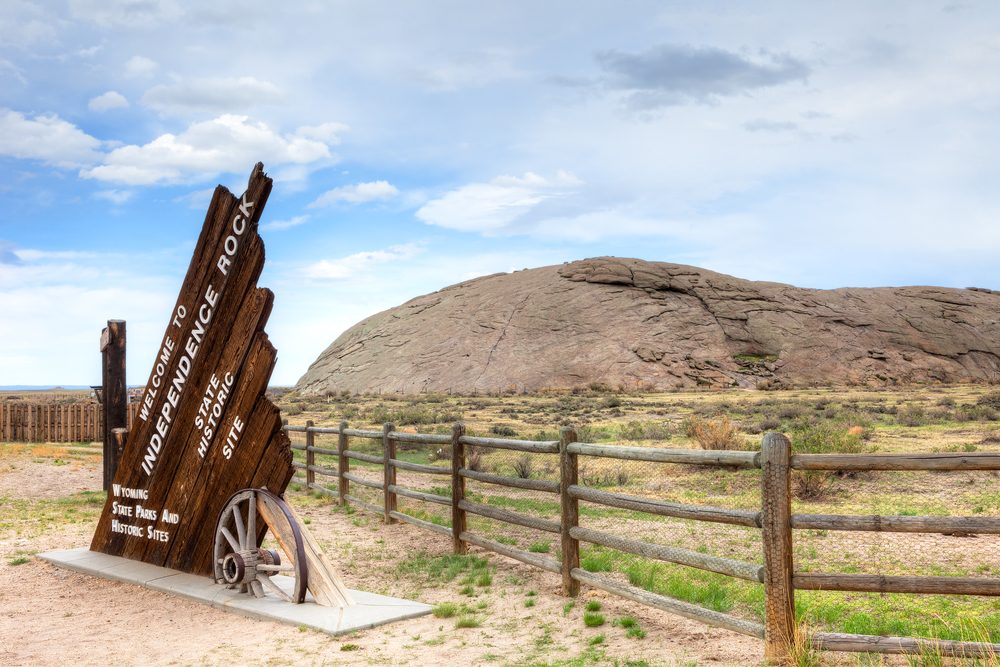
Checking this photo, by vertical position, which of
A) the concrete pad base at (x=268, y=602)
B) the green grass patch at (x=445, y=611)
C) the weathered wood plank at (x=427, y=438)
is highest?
the weathered wood plank at (x=427, y=438)

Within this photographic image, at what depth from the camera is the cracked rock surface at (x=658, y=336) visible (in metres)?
61.4

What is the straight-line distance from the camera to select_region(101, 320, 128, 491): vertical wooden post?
1353cm

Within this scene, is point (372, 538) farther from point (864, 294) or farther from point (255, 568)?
point (864, 294)

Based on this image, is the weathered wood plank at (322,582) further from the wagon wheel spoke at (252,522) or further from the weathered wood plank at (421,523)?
the weathered wood plank at (421,523)

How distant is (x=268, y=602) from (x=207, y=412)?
6.79 feet

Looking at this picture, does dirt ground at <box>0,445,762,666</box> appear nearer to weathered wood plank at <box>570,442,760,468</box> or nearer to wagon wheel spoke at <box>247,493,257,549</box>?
wagon wheel spoke at <box>247,493,257,549</box>

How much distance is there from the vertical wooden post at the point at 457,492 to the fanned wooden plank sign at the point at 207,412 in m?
2.44

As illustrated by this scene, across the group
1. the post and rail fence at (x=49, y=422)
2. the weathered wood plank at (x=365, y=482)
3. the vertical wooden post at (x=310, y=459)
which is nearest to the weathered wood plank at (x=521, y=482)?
the weathered wood plank at (x=365, y=482)

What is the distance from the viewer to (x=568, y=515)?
7.89 meters

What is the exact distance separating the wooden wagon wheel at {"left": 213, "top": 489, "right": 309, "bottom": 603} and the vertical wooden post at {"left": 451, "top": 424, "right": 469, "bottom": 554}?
2.39 metres

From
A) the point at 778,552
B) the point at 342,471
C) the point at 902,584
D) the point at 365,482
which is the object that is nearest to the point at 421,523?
the point at 365,482

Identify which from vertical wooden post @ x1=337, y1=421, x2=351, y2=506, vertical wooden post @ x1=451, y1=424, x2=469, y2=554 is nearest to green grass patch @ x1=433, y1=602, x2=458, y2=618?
vertical wooden post @ x1=451, y1=424, x2=469, y2=554

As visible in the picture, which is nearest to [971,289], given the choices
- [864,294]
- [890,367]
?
[864,294]

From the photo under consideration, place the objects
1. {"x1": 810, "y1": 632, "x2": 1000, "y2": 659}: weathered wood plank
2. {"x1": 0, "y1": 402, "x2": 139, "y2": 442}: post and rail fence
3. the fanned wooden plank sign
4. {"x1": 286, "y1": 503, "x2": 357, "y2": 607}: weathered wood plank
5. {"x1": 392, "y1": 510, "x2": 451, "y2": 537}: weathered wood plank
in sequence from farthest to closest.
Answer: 1. {"x1": 0, "y1": 402, "x2": 139, "y2": 442}: post and rail fence
2. {"x1": 392, "y1": 510, "x2": 451, "y2": 537}: weathered wood plank
3. the fanned wooden plank sign
4. {"x1": 286, "y1": 503, "x2": 357, "y2": 607}: weathered wood plank
5. {"x1": 810, "y1": 632, "x2": 1000, "y2": 659}: weathered wood plank
